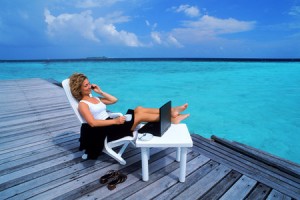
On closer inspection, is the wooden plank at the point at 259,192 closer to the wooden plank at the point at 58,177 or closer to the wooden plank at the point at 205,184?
the wooden plank at the point at 205,184

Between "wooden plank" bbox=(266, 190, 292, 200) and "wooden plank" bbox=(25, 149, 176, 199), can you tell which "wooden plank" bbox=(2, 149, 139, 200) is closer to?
"wooden plank" bbox=(25, 149, 176, 199)

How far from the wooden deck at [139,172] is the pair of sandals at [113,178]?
0.05 m

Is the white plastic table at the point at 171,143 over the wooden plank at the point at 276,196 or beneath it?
over

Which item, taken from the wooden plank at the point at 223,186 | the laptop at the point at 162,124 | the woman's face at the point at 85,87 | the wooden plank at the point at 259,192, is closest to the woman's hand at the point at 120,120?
the laptop at the point at 162,124

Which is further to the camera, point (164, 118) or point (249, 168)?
point (249, 168)

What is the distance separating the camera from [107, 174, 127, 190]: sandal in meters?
1.90

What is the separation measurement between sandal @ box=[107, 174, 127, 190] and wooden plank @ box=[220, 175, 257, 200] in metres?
1.00

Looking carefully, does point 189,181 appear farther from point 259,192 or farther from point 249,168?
point 249,168

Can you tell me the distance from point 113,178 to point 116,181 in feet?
0.23

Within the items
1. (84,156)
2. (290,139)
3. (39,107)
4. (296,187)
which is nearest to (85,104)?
(84,156)

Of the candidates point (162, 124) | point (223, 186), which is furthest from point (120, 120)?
point (223, 186)

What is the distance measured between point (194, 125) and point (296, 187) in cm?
509

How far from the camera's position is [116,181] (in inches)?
77.8

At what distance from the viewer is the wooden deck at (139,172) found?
186 centimetres
